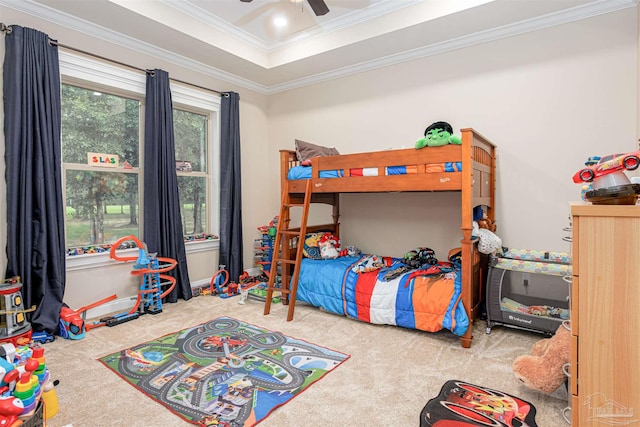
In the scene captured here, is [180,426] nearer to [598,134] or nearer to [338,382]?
[338,382]

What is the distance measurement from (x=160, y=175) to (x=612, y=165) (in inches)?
141

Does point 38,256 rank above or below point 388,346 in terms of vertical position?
above

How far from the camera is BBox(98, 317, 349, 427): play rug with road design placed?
6.16 feet

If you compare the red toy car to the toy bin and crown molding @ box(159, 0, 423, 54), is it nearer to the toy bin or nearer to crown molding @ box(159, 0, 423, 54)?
the toy bin

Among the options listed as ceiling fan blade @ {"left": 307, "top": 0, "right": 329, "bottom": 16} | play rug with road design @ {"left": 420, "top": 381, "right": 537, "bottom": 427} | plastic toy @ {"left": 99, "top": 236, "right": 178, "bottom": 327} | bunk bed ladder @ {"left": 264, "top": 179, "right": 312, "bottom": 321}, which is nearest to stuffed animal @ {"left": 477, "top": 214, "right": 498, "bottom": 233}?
play rug with road design @ {"left": 420, "top": 381, "right": 537, "bottom": 427}

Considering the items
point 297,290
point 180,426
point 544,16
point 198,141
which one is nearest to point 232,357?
point 180,426

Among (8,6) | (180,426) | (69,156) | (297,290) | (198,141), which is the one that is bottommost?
(180,426)

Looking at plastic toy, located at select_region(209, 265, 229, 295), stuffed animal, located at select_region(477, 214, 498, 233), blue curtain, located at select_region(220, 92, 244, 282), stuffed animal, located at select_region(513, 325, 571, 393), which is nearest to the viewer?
stuffed animal, located at select_region(513, 325, 571, 393)

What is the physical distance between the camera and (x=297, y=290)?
3.48 m

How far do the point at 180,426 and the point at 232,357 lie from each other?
0.72 m

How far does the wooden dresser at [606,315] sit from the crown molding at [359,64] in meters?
2.54

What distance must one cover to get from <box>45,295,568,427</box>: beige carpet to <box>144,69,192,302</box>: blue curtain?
0.76 m

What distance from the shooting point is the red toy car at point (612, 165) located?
4.41 feet

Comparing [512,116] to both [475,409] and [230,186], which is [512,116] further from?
[230,186]
